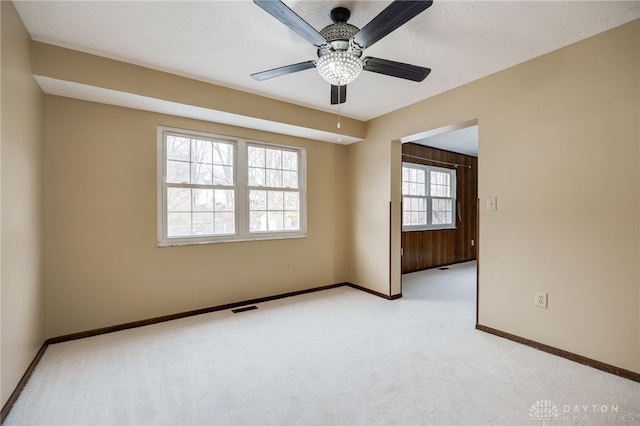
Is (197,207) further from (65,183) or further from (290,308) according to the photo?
(290,308)

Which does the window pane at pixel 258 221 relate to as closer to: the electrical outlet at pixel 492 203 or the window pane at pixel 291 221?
the window pane at pixel 291 221

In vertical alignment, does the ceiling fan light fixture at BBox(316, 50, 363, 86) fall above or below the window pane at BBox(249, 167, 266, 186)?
above

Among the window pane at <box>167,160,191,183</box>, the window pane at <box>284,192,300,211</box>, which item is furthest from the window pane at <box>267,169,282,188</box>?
the window pane at <box>167,160,191,183</box>

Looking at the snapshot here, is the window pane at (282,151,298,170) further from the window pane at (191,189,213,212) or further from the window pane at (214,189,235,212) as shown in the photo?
the window pane at (191,189,213,212)

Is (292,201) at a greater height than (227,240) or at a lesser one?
greater

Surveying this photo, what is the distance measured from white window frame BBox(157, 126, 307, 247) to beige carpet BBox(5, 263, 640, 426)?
903 mm

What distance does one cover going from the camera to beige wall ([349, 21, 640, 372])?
2.02 meters

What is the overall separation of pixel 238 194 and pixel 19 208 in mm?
1940

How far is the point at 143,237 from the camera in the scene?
296 centimetres

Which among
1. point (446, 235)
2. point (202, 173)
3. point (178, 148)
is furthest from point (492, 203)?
point (446, 235)

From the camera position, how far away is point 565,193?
2.29m

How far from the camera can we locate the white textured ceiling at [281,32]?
6.02 feet

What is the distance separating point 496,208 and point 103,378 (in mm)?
3392

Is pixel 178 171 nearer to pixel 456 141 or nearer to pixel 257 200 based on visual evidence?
pixel 257 200
